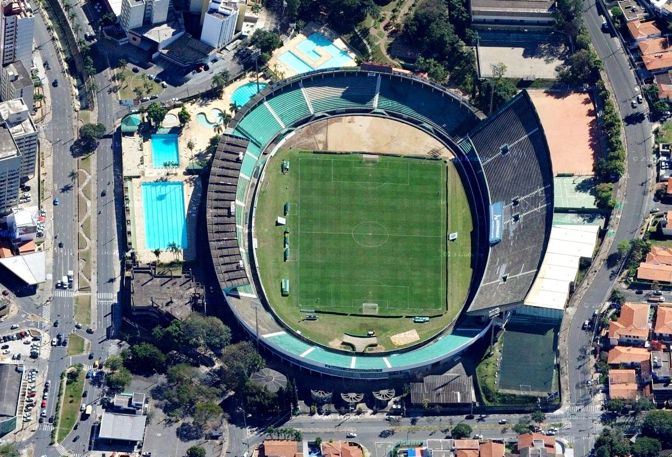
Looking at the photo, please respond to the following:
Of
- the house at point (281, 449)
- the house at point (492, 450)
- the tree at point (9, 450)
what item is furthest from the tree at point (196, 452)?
the house at point (492, 450)

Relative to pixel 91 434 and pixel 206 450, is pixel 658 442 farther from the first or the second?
pixel 91 434

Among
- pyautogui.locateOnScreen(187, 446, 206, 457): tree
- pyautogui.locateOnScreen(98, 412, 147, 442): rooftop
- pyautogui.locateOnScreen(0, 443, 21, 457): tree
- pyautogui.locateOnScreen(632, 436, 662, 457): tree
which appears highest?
pyautogui.locateOnScreen(98, 412, 147, 442): rooftop

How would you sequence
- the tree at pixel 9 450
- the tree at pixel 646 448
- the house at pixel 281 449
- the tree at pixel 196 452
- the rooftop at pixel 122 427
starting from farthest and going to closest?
the tree at pixel 646 448 < the rooftop at pixel 122 427 < the house at pixel 281 449 < the tree at pixel 196 452 < the tree at pixel 9 450

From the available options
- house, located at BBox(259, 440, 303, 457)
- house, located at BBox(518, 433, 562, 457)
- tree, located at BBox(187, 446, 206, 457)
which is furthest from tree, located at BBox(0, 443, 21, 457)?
house, located at BBox(518, 433, 562, 457)

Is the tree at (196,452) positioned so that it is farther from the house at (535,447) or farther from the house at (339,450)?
the house at (535,447)

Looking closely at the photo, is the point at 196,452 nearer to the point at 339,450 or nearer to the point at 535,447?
the point at 339,450

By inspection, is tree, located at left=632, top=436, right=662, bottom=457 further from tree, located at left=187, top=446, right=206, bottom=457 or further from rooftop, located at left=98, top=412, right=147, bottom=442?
rooftop, located at left=98, top=412, right=147, bottom=442

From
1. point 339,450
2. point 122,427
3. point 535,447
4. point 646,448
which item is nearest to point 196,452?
point 122,427

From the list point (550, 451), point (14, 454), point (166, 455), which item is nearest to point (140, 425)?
point (166, 455)
